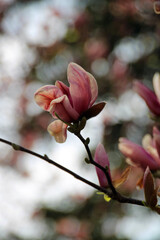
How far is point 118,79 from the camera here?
2.52 metres

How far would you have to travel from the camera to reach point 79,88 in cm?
64

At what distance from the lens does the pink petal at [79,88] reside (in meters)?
0.64

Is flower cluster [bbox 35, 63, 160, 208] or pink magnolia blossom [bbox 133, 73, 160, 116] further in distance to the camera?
pink magnolia blossom [bbox 133, 73, 160, 116]


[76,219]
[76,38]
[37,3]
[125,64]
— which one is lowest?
[76,219]

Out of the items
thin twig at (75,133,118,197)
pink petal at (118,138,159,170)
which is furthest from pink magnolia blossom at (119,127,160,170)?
thin twig at (75,133,118,197)

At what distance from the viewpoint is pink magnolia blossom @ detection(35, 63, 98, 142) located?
0.63 metres

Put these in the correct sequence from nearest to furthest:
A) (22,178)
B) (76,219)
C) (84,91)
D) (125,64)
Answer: (84,91) → (125,64) → (76,219) → (22,178)

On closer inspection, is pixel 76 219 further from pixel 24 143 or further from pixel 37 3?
pixel 37 3

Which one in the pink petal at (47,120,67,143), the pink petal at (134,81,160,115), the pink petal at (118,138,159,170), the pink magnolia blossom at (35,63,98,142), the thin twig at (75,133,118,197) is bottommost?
the thin twig at (75,133,118,197)

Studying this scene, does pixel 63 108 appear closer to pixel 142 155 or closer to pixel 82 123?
pixel 82 123

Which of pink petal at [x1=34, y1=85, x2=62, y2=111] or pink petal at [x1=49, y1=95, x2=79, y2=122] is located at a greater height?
pink petal at [x1=34, y1=85, x2=62, y2=111]

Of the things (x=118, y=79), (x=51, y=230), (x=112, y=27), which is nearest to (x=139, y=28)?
(x=112, y=27)

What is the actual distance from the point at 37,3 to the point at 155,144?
7.48 ft

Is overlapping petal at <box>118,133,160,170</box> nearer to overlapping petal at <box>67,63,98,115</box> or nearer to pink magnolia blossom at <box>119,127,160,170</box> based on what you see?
pink magnolia blossom at <box>119,127,160,170</box>
